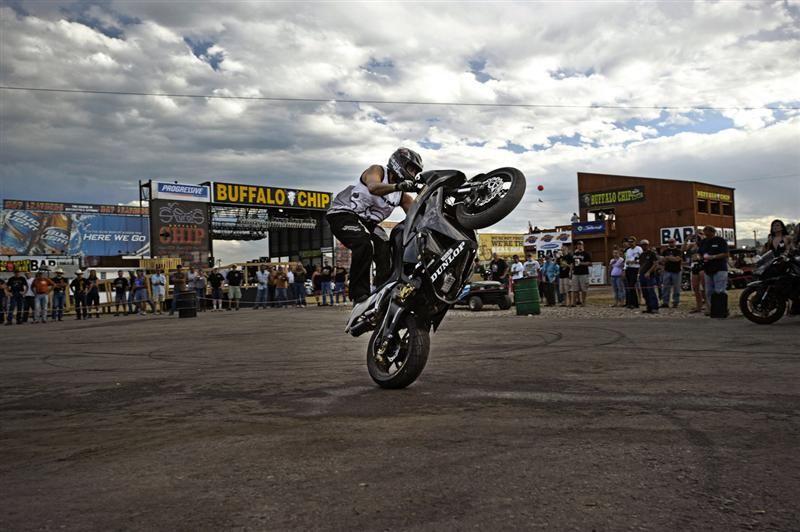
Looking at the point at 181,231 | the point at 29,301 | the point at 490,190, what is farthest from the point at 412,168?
the point at 181,231

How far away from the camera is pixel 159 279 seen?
2534 cm

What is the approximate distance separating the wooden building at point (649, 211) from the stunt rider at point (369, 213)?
47.4m

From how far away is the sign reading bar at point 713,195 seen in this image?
171 feet

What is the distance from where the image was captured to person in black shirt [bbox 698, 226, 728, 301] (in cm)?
1219

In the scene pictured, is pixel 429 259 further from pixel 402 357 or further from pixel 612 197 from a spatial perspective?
pixel 612 197

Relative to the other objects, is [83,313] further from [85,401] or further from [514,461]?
[514,461]

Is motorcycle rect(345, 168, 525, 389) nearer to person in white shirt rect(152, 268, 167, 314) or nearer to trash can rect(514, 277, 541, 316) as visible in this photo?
trash can rect(514, 277, 541, 316)

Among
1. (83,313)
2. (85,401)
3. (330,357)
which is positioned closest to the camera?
(85,401)

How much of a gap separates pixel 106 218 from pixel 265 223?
22.2 m

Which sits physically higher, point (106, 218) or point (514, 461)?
point (106, 218)

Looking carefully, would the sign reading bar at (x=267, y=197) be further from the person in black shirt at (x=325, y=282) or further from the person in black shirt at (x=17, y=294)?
the person in black shirt at (x=17, y=294)

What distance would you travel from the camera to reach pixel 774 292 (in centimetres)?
1019

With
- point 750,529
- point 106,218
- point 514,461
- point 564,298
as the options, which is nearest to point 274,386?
point 514,461

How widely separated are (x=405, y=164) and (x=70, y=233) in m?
66.7
